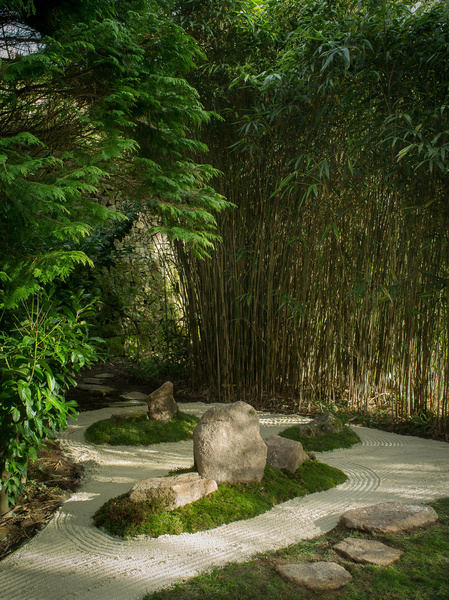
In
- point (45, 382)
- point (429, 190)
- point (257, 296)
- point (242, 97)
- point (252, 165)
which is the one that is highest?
point (242, 97)

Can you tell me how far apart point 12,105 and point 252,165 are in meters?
2.41

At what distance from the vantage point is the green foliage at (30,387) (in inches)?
64.5

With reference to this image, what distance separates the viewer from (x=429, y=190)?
3008 mm

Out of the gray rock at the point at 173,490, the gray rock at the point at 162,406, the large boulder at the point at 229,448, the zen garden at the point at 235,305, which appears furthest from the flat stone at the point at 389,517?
the gray rock at the point at 162,406

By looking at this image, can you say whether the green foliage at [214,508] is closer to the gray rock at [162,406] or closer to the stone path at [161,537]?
the stone path at [161,537]

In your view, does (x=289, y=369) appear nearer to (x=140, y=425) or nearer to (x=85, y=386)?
(x=140, y=425)

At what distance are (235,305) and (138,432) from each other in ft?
4.40

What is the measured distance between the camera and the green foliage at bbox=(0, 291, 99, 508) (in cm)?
164

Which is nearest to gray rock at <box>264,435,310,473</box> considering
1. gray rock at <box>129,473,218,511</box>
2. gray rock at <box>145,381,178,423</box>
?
gray rock at <box>129,473,218,511</box>

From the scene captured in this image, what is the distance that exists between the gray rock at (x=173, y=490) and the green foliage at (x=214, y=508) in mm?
22

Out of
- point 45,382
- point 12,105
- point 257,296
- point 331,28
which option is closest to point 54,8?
point 12,105

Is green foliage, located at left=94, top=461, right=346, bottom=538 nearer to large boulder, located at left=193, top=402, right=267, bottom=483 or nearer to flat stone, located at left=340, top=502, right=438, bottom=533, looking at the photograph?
large boulder, located at left=193, top=402, right=267, bottom=483

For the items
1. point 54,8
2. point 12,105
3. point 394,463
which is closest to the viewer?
point 12,105

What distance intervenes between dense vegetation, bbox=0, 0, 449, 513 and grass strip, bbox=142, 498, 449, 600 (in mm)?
785
